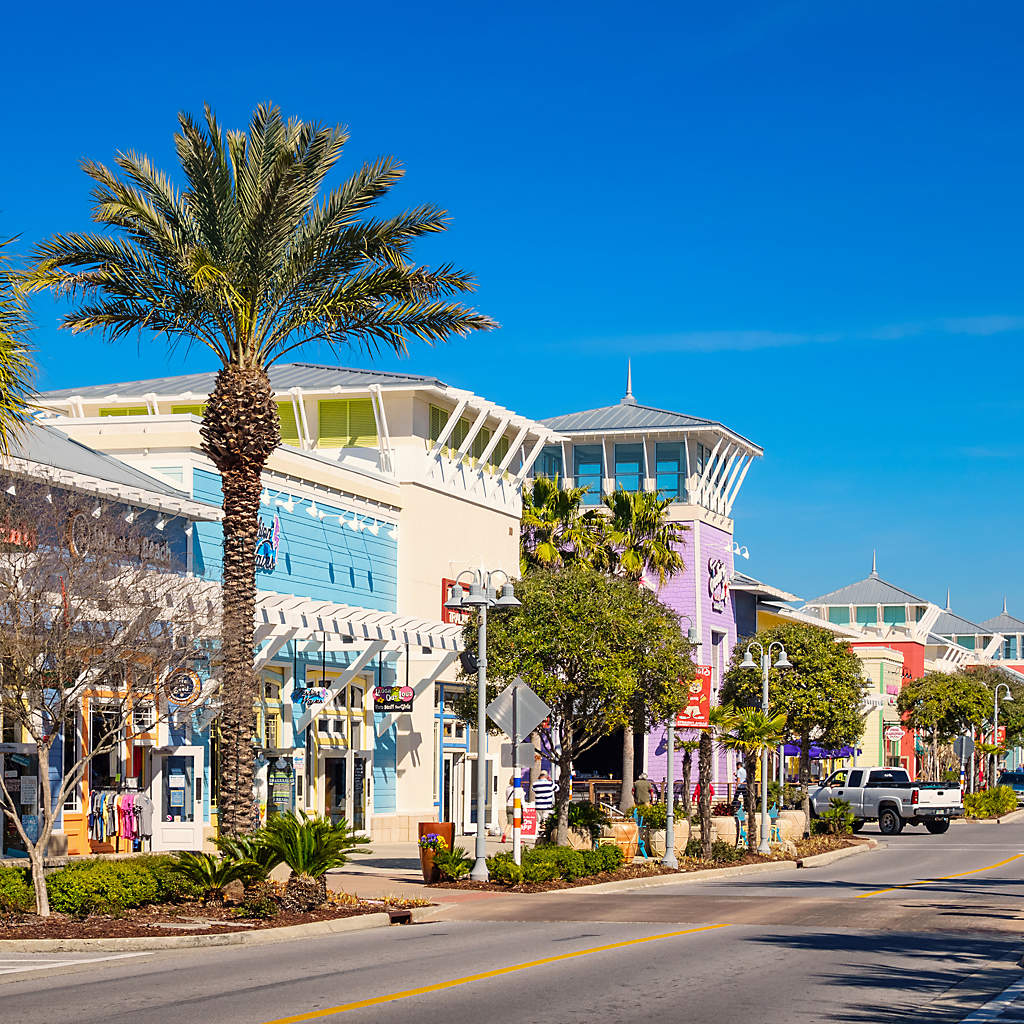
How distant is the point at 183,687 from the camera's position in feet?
81.4

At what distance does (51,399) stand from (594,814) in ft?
78.7

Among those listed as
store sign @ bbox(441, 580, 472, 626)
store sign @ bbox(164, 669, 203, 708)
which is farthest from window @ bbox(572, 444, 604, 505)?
store sign @ bbox(164, 669, 203, 708)

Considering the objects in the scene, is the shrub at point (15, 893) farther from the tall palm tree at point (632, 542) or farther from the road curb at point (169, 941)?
the tall palm tree at point (632, 542)

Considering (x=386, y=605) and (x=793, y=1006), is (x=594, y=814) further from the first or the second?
(x=793, y=1006)

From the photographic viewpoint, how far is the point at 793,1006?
12.4 m

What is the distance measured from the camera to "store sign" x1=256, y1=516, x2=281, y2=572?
3506 centimetres

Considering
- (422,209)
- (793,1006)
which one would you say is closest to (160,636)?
(422,209)

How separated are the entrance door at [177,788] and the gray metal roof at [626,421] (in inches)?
1485

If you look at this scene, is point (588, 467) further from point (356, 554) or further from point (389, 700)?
point (389, 700)

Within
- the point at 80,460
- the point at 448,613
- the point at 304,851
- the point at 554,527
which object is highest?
the point at 554,527

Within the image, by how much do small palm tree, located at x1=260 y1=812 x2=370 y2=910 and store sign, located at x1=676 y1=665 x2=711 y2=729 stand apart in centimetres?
1138

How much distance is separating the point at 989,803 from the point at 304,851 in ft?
157

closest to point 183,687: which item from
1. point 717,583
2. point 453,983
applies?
point 453,983

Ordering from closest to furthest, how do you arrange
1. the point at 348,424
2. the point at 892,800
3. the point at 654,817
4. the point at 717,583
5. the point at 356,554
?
the point at 654,817
the point at 356,554
the point at 348,424
the point at 892,800
the point at 717,583
